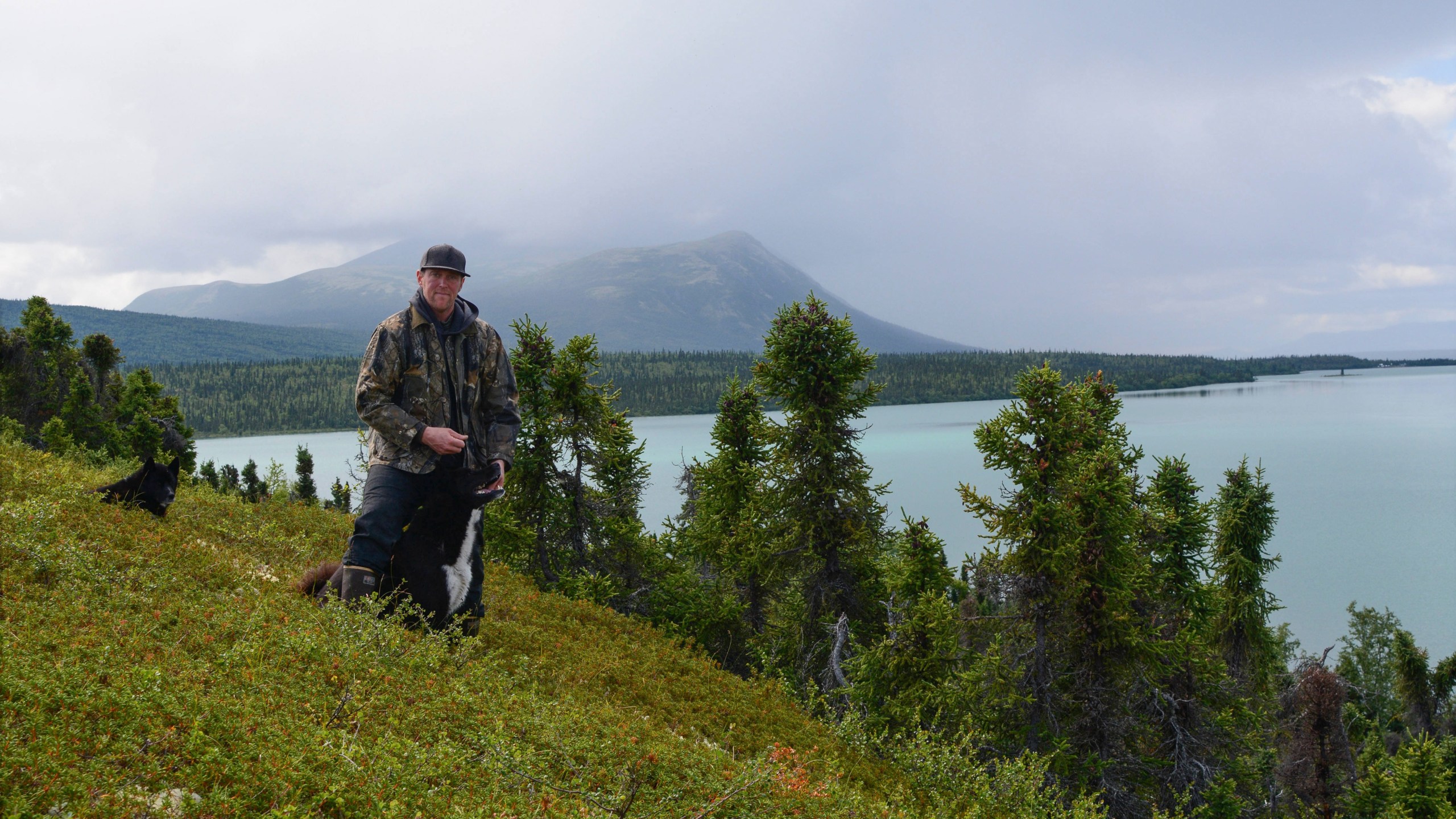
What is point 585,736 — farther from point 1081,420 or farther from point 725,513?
point 725,513

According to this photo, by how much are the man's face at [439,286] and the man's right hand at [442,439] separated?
42.4 inches

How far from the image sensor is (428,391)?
6613 mm

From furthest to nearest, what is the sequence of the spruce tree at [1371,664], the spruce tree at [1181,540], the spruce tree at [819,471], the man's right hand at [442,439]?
the spruce tree at [1371,664] → the spruce tree at [1181,540] → the spruce tree at [819,471] → the man's right hand at [442,439]

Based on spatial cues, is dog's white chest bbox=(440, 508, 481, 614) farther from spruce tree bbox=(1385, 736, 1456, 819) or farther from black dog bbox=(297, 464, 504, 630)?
spruce tree bbox=(1385, 736, 1456, 819)

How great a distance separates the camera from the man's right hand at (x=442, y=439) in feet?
20.6

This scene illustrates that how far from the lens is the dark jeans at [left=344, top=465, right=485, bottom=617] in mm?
6355

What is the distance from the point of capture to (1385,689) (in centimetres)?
5144

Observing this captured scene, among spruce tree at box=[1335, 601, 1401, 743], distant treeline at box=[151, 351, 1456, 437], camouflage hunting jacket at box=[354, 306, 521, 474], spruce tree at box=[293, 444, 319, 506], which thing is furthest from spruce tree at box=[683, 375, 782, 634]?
distant treeline at box=[151, 351, 1456, 437]

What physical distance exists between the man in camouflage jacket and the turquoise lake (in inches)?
259

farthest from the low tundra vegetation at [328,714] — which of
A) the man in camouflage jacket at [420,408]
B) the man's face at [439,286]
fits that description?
the man's face at [439,286]

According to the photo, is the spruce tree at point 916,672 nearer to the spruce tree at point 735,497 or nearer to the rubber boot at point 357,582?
the spruce tree at point 735,497

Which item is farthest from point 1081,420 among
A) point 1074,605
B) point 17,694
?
point 17,694

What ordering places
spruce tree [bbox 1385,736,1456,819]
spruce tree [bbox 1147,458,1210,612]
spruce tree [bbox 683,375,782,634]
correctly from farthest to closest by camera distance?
spruce tree [bbox 1385,736,1456,819]
spruce tree [bbox 1147,458,1210,612]
spruce tree [bbox 683,375,782,634]

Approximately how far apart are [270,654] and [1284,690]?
4731 cm
